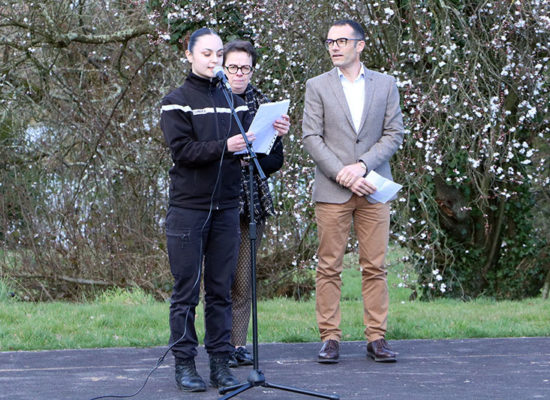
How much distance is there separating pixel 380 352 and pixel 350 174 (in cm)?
116

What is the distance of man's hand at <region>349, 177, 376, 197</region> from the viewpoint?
564 centimetres

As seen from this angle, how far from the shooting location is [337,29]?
5785mm

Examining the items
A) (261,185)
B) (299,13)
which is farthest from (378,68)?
(261,185)

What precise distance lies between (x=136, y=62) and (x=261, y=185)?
21.8 feet

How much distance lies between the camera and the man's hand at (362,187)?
564 cm

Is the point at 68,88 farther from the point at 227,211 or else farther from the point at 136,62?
the point at 227,211

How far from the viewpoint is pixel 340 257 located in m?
5.86

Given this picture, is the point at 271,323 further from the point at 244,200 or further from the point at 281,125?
the point at 281,125

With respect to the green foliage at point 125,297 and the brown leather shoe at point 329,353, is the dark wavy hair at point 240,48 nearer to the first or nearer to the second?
the brown leather shoe at point 329,353

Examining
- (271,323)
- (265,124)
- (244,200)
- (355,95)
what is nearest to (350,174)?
(355,95)

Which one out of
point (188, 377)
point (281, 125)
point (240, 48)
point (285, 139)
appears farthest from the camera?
point (285, 139)

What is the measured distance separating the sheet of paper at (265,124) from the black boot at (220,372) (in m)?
1.19

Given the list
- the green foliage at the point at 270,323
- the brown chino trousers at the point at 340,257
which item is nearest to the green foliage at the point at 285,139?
the green foliage at the point at 270,323

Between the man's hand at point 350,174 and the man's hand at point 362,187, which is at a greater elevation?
the man's hand at point 350,174
